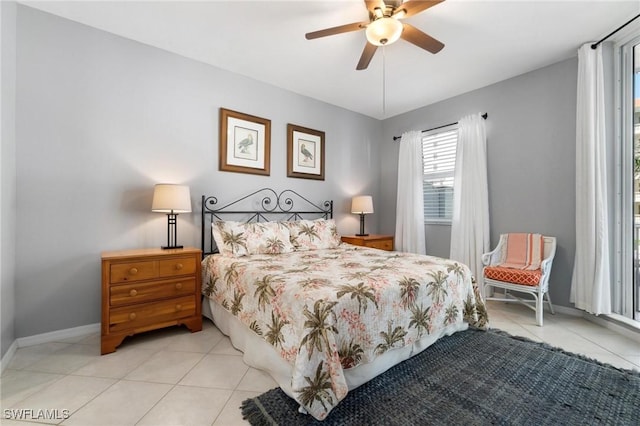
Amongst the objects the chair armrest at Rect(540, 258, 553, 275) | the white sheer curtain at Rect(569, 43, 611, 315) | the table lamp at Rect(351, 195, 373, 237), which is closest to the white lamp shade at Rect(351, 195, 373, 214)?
the table lamp at Rect(351, 195, 373, 237)

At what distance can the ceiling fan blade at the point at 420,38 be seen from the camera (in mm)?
2068

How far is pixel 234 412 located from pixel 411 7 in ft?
9.13

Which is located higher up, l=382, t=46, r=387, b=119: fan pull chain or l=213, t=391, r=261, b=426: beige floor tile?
l=382, t=46, r=387, b=119: fan pull chain

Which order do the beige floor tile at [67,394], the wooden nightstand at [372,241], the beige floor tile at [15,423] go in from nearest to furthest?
the beige floor tile at [15,423]
the beige floor tile at [67,394]
the wooden nightstand at [372,241]

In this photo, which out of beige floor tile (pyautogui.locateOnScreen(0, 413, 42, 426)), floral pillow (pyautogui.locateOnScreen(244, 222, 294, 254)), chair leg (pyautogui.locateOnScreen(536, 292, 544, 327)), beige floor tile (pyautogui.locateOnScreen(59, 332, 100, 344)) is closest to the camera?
beige floor tile (pyautogui.locateOnScreen(0, 413, 42, 426))

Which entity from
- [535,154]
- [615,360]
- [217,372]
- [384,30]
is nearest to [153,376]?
[217,372]

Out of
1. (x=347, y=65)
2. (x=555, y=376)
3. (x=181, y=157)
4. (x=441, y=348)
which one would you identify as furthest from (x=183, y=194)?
(x=555, y=376)

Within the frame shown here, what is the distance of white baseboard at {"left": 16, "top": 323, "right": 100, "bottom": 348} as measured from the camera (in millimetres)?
2184

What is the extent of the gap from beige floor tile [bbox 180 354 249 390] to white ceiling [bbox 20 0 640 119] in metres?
2.79

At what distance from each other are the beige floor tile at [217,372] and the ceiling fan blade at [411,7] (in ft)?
9.02

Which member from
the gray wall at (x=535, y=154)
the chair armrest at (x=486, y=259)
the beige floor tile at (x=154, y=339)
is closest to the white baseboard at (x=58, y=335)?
the beige floor tile at (x=154, y=339)

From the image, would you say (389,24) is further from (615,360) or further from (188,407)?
(615,360)

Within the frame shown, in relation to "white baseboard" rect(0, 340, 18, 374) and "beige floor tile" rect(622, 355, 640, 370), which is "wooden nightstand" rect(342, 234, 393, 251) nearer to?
"beige floor tile" rect(622, 355, 640, 370)

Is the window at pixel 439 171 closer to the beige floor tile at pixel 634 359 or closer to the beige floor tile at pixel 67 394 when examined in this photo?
the beige floor tile at pixel 634 359
